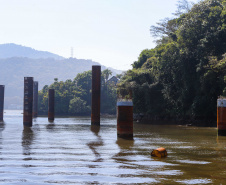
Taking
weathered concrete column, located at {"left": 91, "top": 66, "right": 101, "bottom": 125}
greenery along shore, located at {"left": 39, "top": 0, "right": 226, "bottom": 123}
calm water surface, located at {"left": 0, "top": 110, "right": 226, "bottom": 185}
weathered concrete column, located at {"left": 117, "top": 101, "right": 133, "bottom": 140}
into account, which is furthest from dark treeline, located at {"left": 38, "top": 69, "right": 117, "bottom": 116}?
calm water surface, located at {"left": 0, "top": 110, "right": 226, "bottom": 185}

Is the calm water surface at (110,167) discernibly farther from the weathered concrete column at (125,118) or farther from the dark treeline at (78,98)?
the dark treeline at (78,98)

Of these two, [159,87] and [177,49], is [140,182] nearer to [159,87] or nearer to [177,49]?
[177,49]

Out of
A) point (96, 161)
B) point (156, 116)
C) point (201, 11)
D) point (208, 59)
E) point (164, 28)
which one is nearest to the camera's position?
point (96, 161)

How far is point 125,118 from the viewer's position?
97.9 ft

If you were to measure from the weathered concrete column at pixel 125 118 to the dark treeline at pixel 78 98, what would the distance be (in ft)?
357

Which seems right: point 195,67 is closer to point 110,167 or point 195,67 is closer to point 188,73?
point 188,73

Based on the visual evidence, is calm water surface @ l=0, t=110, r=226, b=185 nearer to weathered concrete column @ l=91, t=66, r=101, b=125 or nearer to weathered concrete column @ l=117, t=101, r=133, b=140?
weathered concrete column @ l=117, t=101, r=133, b=140

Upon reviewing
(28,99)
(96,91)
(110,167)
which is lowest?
(110,167)

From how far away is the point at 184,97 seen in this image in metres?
57.9

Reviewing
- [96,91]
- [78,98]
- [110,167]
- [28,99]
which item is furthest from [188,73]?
[78,98]

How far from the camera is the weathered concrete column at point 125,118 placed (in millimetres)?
29625

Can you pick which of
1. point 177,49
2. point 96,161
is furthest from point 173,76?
point 96,161

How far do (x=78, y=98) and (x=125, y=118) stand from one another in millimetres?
118155

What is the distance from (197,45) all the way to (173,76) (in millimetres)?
7828
